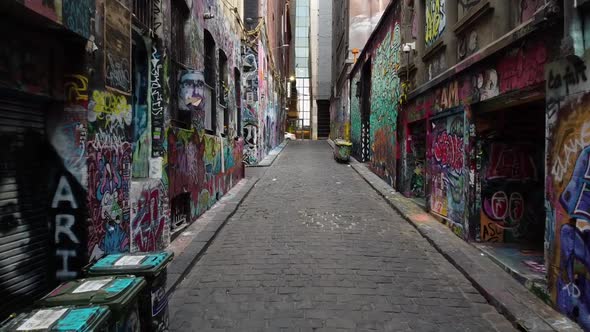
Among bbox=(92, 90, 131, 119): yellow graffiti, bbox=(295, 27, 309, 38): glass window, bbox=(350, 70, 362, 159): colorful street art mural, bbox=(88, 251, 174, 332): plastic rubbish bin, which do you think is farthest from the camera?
bbox=(295, 27, 309, 38): glass window

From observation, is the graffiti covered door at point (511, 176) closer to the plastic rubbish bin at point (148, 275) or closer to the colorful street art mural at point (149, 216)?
the colorful street art mural at point (149, 216)

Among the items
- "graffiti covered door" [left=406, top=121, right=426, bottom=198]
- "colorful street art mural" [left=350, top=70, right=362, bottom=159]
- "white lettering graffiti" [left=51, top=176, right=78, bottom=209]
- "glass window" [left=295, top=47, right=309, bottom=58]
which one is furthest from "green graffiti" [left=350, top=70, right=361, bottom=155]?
"glass window" [left=295, top=47, right=309, bottom=58]

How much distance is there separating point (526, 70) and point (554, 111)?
1.00 m

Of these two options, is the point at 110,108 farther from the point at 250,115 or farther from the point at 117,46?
the point at 250,115

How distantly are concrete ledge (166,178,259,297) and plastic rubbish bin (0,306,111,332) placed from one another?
2.14m

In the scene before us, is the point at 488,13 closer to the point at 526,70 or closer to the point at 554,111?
the point at 526,70

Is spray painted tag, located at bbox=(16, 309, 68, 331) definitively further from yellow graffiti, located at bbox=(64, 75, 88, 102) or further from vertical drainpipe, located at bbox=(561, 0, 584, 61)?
vertical drainpipe, located at bbox=(561, 0, 584, 61)

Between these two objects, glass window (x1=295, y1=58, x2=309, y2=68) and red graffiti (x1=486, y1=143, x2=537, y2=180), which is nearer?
red graffiti (x1=486, y1=143, x2=537, y2=180)

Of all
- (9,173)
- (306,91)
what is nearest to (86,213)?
(9,173)

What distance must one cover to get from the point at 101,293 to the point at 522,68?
5475mm

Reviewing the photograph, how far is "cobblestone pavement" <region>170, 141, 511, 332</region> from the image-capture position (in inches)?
160

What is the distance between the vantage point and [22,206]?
3637mm

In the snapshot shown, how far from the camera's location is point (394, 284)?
5.07 meters

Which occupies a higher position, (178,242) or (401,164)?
(401,164)
